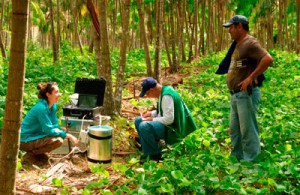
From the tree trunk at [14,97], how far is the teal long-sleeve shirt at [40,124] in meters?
2.81

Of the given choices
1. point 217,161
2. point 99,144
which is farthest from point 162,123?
point 217,161

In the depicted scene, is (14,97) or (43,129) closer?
(14,97)

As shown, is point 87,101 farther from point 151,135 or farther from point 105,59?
point 151,135

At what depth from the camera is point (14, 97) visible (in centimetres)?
274

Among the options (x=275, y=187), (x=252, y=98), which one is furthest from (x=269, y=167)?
(x=252, y=98)

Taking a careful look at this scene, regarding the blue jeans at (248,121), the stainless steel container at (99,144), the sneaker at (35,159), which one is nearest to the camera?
→ the blue jeans at (248,121)

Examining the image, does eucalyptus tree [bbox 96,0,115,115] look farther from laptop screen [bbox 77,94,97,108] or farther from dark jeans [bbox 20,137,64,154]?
dark jeans [bbox 20,137,64,154]

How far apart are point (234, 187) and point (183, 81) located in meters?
9.69

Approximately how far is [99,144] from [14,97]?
288 centimetres

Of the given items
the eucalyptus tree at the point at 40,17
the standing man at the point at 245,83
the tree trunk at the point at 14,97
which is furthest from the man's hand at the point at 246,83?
the eucalyptus tree at the point at 40,17

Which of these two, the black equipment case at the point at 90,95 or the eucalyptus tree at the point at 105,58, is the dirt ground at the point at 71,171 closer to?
the eucalyptus tree at the point at 105,58

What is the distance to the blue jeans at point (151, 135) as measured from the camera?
19.2 ft

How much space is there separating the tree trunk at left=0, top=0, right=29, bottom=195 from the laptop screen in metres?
3.71

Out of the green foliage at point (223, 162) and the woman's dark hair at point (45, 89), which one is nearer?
the green foliage at point (223, 162)
